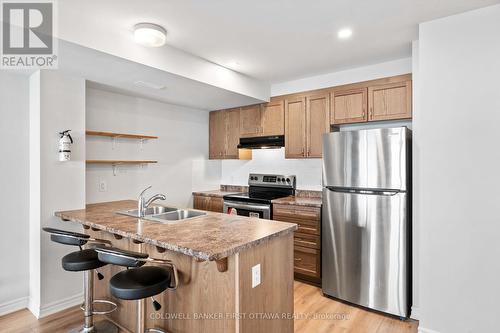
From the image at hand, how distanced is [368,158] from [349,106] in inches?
35.4

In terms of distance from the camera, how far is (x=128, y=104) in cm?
365

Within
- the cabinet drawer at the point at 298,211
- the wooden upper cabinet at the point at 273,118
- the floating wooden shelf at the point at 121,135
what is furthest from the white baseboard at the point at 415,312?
the floating wooden shelf at the point at 121,135

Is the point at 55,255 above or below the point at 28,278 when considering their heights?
above

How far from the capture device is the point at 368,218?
2729mm

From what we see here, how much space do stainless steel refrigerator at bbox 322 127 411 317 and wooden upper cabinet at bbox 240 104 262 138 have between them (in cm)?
135

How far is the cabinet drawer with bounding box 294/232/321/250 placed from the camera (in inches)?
128

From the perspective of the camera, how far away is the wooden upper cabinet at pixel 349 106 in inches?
128

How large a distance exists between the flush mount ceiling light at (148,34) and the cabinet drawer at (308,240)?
2.51m

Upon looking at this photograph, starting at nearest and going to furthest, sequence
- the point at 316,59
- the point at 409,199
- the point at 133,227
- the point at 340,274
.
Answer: the point at 133,227 → the point at 409,199 → the point at 340,274 → the point at 316,59

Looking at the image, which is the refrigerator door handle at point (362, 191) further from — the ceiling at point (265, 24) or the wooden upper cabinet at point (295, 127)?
the ceiling at point (265, 24)

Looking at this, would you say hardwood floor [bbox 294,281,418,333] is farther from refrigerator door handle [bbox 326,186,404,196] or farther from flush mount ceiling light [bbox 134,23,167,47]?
flush mount ceiling light [bbox 134,23,167,47]

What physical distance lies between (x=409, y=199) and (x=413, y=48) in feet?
4.69

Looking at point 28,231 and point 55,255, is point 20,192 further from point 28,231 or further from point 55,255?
point 55,255

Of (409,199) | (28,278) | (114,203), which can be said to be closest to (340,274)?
(409,199)
